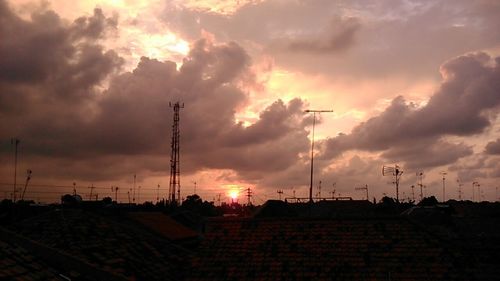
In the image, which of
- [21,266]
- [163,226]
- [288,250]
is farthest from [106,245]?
[163,226]

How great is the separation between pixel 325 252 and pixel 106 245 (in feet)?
37.0

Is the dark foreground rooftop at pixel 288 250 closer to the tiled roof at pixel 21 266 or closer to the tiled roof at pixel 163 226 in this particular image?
the tiled roof at pixel 21 266

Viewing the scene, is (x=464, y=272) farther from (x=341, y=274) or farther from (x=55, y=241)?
(x=55, y=241)

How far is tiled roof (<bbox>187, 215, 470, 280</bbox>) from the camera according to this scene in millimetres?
19594

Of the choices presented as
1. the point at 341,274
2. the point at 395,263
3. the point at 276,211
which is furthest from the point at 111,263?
the point at 276,211

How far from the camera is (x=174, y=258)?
84.9 ft

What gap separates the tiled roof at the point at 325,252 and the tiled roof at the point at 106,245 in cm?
276

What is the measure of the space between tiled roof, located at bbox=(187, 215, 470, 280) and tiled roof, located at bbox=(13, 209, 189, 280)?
109 inches

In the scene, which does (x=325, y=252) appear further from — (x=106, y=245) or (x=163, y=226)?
(x=163, y=226)

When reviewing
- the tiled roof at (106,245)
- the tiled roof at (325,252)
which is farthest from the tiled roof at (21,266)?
the tiled roof at (325,252)

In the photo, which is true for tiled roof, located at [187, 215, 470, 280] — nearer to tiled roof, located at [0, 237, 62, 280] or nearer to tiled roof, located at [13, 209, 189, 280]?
tiled roof, located at [13, 209, 189, 280]

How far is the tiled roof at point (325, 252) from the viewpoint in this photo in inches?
771

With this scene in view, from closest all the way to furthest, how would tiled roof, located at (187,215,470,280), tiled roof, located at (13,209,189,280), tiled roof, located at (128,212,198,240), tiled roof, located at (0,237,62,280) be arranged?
tiled roof, located at (0,237,62,280) → tiled roof, located at (187,215,470,280) → tiled roof, located at (13,209,189,280) → tiled roof, located at (128,212,198,240)

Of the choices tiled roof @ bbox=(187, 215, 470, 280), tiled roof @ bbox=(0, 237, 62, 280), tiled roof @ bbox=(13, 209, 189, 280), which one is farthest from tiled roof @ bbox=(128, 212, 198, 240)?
tiled roof @ bbox=(0, 237, 62, 280)
